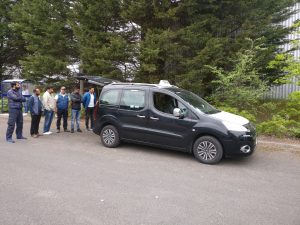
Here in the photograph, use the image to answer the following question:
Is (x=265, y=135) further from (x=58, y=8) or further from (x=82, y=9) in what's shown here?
(x=58, y=8)

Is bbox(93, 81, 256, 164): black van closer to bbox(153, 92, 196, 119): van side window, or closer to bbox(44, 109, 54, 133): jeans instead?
bbox(153, 92, 196, 119): van side window

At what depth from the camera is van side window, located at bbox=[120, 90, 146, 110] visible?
293 inches

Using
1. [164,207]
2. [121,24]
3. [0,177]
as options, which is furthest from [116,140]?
[121,24]

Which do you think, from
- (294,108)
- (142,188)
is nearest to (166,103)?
(142,188)

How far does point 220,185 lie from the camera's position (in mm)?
5129

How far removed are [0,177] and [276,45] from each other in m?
13.1

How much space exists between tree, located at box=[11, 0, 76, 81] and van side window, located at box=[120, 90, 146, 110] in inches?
298

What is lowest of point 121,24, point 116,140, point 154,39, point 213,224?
point 213,224

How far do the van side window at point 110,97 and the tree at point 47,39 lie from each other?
22.8 ft

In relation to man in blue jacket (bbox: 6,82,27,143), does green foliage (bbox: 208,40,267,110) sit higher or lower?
higher

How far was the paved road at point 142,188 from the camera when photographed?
12.7 feet

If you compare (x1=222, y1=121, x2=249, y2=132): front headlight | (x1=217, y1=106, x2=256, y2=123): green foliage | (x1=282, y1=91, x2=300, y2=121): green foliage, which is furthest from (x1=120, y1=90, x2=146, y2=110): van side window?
(x1=282, y1=91, x2=300, y2=121): green foliage

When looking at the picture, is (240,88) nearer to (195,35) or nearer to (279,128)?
(279,128)

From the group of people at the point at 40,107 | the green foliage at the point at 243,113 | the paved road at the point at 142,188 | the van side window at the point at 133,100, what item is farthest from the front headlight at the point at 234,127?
the group of people at the point at 40,107
